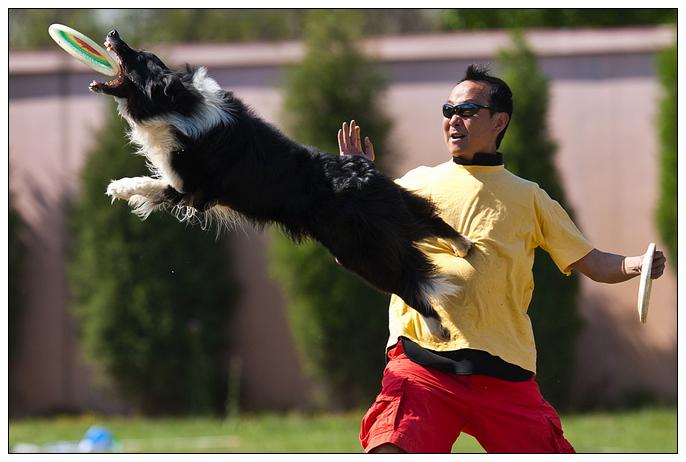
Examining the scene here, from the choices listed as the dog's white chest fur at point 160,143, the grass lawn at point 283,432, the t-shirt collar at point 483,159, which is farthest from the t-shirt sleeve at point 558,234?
the grass lawn at point 283,432

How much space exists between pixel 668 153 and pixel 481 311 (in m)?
8.73

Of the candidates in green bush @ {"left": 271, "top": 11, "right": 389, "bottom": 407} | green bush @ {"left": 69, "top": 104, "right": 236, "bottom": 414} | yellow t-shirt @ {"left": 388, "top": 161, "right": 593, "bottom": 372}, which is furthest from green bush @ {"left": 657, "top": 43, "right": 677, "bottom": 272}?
yellow t-shirt @ {"left": 388, "top": 161, "right": 593, "bottom": 372}

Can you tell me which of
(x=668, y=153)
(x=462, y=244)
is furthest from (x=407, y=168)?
(x=462, y=244)

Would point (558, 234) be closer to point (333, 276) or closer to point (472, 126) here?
point (472, 126)

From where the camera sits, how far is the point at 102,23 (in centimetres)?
1330

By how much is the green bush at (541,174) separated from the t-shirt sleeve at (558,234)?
7.68m

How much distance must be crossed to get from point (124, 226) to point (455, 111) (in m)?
9.02

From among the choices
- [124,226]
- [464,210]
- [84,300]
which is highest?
[464,210]

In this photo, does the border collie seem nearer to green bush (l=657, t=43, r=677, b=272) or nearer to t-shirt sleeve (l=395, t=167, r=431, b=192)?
t-shirt sleeve (l=395, t=167, r=431, b=192)

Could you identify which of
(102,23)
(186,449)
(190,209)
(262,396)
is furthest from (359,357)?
(190,209)

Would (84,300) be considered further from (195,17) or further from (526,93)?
(195,17)

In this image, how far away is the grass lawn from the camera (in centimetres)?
989

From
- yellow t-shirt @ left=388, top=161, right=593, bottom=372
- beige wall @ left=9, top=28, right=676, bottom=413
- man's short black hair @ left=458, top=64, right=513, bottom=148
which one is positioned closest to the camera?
yellow t-shirt @ left=388, top=161, right=593, bottom=372

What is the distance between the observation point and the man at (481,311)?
439 cm
